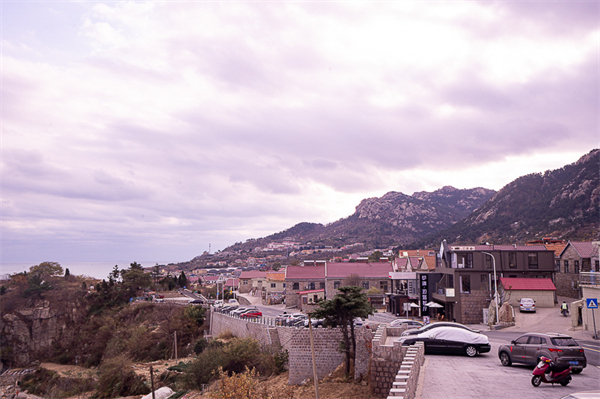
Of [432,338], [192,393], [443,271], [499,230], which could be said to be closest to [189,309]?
[192,393]

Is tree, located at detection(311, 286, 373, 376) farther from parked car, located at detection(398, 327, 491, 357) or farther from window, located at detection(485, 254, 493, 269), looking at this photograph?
window, located at detection(485, 254, 493, 269)

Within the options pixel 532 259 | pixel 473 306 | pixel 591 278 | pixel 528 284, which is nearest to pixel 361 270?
pixel 473 306

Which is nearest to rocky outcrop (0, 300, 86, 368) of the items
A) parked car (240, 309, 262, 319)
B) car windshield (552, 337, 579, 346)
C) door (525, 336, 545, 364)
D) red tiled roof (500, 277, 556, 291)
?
parked car (240, 309, 262, 319)

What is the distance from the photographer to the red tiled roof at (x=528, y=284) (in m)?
38.2

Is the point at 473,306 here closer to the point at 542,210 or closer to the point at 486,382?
the point at 486,382

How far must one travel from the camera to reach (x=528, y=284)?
38562mm

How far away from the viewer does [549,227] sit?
3772 inches

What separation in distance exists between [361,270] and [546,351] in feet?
159

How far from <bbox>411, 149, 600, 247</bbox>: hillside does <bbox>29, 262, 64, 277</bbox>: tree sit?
9789 cm

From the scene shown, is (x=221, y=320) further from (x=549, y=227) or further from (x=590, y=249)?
(x=549, y=227)

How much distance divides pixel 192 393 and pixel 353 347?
48.1ft

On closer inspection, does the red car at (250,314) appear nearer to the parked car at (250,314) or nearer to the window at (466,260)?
the parked car at (250,314)

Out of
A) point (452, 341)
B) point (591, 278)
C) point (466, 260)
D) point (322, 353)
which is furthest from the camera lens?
point (466, 260)

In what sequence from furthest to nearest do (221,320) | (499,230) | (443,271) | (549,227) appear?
(499,230), (549,227), (221,320), (443,271)
